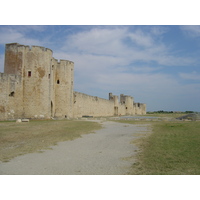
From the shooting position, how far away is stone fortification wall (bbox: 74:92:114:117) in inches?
1113

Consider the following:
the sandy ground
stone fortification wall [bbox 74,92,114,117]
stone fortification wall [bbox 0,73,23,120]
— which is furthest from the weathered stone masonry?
the sandy ground

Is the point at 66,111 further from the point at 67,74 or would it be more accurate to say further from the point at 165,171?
the point at 165,171

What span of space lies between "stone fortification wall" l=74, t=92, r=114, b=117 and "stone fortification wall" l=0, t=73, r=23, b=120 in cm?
949

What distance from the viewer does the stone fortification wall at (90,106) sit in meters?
28.3

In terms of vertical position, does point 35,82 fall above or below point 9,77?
below

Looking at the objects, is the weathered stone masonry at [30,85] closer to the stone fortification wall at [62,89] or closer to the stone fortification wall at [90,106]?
the stone fortification wall at [62,89]

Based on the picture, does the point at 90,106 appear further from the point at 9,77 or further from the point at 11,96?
the point at 9,77

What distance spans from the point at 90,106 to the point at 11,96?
16.4m

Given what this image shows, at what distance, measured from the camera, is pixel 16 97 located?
18.3m

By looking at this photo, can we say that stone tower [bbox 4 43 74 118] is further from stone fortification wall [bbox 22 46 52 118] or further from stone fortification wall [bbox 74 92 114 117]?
stone fortification wall [bbox 74 92 114 117]

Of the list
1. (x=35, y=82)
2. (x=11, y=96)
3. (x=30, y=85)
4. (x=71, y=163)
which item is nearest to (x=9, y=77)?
(x=11, y=96)

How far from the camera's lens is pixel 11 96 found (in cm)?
1783

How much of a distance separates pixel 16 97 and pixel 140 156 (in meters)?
14.8
